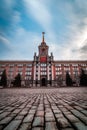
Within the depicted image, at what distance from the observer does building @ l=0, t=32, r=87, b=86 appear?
180 ft

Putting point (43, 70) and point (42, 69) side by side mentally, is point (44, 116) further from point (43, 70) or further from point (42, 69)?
point (42, 69)

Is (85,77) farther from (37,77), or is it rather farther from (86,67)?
(37,77)


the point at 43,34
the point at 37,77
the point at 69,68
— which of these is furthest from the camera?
the point at 43,34

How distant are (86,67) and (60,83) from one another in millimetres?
21153

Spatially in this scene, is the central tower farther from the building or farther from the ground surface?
the ground surface

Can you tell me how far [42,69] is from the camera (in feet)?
187

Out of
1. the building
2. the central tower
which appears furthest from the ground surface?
the central tower

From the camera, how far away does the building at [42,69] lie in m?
54.9

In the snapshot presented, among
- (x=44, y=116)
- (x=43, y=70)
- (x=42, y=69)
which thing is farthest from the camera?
(x=42, y=69)

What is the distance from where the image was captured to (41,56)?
2405 inches

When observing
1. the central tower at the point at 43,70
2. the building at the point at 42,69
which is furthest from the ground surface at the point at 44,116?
the central tower at the point at 43,70

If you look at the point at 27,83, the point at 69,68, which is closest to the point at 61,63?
the point at 69,68

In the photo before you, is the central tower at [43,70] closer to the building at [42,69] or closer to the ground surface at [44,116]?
the building at [42,69]

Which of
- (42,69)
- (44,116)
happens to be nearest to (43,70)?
(42,69)
